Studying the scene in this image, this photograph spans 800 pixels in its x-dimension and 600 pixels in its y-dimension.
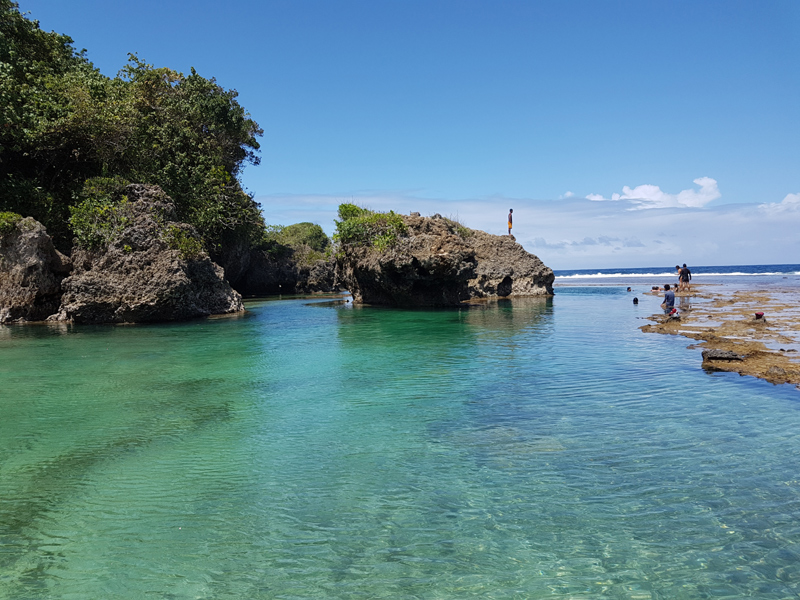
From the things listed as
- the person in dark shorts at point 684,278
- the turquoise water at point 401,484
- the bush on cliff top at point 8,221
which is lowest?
the turquoise water at point 401,484

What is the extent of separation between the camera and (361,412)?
779cm

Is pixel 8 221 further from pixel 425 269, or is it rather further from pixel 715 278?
pixel 715 278

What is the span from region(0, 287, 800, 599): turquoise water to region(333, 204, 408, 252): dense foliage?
17952 millimetres

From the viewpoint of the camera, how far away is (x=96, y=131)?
21922 mm

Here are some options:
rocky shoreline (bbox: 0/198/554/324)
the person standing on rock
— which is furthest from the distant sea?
rocky shoreline (bbox: 0/198/554/324)

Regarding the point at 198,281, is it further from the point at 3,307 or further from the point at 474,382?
the point at 474,382

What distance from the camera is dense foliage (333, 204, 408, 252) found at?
28.1 m

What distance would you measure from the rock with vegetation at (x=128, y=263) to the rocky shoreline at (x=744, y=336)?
1882cm

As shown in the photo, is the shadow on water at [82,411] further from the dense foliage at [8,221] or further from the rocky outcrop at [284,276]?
the rocky outcrop at [284,276]

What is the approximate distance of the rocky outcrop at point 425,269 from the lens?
26.1 meters

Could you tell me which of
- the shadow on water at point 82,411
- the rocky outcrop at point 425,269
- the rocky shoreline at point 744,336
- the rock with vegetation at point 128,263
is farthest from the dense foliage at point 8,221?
the rocky shoreline at point 744,336

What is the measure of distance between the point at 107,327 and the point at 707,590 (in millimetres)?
21556

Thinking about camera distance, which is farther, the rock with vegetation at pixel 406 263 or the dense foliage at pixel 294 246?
the dense foliage at pixel 294 246

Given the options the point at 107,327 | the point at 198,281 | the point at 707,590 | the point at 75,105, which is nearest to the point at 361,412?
the point at 707,590
